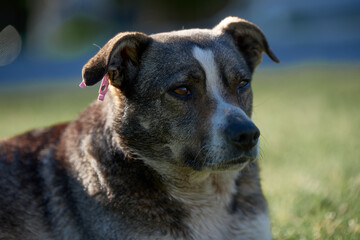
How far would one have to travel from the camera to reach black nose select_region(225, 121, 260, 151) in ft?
10.8

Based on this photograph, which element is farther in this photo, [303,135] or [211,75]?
[303,135]

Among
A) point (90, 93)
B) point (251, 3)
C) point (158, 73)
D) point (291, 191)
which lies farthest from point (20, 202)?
point (251, 3)

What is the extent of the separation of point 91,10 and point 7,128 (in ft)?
69.7

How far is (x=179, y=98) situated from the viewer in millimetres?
3578

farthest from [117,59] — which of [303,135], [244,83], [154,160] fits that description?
[303,135]

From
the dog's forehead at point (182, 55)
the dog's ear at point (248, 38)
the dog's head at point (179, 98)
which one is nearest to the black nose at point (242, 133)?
the dog's head at point (179, 98)

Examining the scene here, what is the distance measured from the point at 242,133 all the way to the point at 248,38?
1.38 metres

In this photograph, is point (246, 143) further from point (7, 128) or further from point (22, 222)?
point (7, 128)

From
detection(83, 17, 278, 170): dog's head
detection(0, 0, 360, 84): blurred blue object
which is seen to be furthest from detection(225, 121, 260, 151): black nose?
detection(0, 0, 360, 84): blurred blue object

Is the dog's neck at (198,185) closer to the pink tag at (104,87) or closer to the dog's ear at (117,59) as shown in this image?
the pink tag at (104,87)

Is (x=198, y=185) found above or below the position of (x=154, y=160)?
below

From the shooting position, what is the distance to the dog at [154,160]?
347 centimetres

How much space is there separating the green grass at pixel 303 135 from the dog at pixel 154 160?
0.63 m

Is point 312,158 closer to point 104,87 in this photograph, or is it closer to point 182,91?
point 182,91
